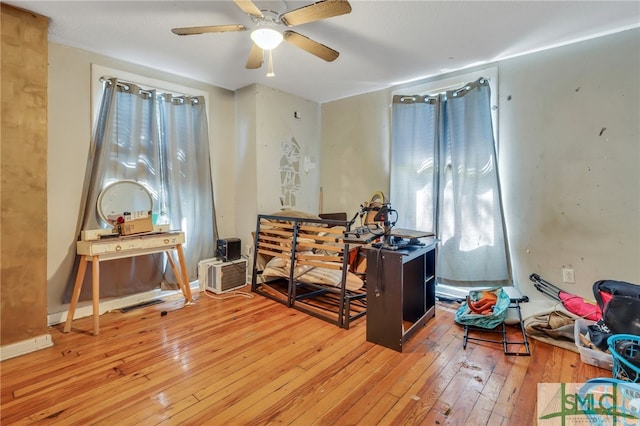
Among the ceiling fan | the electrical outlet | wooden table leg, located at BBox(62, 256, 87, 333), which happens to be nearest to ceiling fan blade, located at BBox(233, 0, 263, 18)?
the ceiling fan

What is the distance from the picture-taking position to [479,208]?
10.00ft

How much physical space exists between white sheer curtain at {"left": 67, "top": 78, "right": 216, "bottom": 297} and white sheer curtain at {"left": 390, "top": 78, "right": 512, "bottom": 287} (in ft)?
7.79

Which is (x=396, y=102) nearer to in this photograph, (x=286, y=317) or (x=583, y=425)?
(x=286, y=317)

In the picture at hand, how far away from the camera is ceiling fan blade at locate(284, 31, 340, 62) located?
2082 millimetres

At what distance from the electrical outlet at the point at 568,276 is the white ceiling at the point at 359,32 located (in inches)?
80.1

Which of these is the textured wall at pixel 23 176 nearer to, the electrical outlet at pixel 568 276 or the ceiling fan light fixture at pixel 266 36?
the ceiling fan light fixture at pixel 266 36

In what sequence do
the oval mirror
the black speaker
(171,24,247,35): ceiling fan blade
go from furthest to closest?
1. the black speaker
2. the oval mirror
3. (171,24,247,35): ceiling fan blade

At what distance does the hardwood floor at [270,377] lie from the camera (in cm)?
154

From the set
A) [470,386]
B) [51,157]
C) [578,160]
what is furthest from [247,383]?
[578,160]

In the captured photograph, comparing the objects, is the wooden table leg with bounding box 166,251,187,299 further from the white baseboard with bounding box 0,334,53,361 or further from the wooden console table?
the white baseboard with bounding box 0,334,53,361

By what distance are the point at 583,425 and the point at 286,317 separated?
2077mm

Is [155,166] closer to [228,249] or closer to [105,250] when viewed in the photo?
[105,250]

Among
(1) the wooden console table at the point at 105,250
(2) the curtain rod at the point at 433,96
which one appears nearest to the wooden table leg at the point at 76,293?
(1) the wooden console table at the point at 105,250

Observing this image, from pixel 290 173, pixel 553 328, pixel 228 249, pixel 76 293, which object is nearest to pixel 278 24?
pixel 290 173
